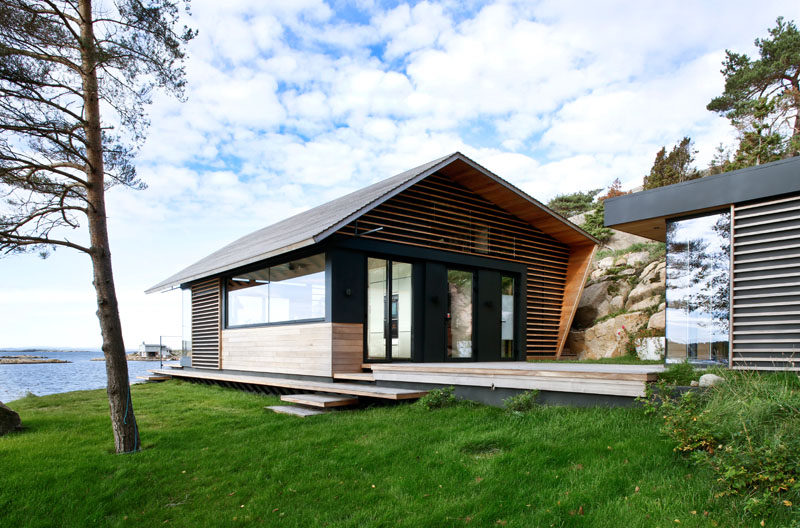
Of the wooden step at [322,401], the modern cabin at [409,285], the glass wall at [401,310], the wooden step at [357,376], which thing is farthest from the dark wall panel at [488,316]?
the wooden step at [322,401]

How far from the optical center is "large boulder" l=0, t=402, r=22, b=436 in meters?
6.13

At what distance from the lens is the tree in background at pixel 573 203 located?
25672mm

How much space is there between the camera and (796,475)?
2.88 metres

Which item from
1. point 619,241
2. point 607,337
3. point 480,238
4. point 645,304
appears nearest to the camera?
point 480,238

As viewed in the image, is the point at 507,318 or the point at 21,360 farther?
the point at 21,360

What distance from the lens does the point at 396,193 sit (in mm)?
8773

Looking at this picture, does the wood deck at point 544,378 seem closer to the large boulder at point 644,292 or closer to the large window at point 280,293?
the large window at point 280,293

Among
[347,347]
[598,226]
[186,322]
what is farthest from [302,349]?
[598,226]

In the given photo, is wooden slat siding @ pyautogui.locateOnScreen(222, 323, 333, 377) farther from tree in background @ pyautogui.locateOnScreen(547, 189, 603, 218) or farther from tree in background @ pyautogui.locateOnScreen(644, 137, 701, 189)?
tree in background @ pyautogui.locateOnScreen(547, 189, 603, 218)

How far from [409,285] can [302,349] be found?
7.55 ft

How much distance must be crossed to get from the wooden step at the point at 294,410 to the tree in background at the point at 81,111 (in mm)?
1940

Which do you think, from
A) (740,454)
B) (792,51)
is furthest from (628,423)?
(792,51)

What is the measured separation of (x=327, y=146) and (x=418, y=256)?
5.11 metres

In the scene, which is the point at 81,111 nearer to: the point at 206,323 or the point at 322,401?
the point at 322,401
